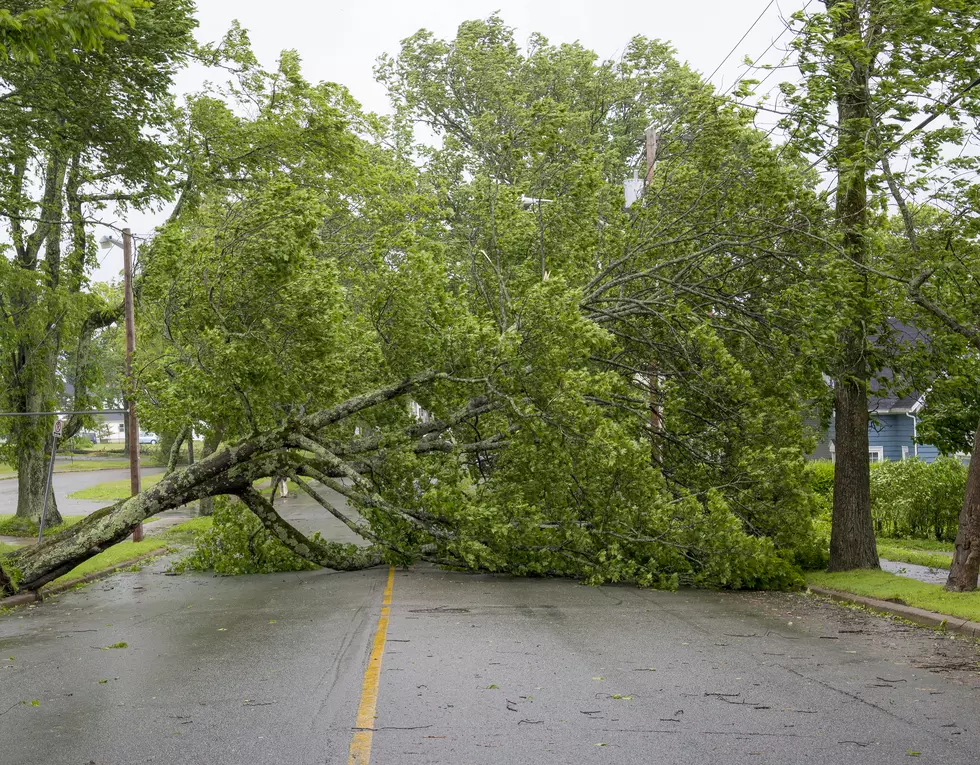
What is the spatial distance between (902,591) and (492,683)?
6.89 m

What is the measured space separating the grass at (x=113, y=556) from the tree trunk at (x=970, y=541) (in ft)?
43.0

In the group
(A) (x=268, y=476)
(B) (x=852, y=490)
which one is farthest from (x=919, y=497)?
(A) (x=268, y=476)

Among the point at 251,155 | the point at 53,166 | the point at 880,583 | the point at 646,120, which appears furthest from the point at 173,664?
the point at 646,120

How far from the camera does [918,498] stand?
18688mm

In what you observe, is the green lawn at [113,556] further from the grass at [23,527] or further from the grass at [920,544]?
the grass at [920,544]

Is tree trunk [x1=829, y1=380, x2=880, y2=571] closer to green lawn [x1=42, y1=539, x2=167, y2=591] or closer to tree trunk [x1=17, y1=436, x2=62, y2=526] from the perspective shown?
green lawn [x1=42, y1=539, x2=167, y2=591]

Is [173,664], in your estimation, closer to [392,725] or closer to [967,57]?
[392,725]

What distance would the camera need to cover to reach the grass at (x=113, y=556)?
55.8 ft

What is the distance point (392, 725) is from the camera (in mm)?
6383

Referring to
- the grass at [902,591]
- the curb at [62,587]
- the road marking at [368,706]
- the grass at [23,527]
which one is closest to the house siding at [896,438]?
the grass at [902,591]

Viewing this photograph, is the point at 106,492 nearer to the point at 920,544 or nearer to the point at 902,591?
the point at 920,544

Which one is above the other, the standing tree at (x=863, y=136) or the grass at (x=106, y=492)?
the standing tree at (x=863, y=136)

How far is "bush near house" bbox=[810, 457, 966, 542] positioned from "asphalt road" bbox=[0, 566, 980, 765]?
22.7 ft

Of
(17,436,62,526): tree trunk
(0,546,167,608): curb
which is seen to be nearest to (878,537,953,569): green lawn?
(0,546,167,608): curb
